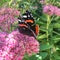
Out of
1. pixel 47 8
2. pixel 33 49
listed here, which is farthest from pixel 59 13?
pixel 33 49

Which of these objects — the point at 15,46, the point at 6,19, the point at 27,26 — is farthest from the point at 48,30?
the point at 15,46

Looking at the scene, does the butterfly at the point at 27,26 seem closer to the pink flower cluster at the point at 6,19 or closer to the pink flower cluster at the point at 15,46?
the pink flower cluster at the point at 6,19

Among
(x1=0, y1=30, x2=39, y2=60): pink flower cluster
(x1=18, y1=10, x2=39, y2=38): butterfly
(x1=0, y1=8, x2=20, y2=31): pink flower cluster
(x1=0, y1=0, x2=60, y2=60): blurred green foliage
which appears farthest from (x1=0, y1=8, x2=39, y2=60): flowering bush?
(x1=0, y1=0, x2=60, y2=60): blurred green foliage

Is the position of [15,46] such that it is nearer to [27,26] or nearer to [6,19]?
[6,19]

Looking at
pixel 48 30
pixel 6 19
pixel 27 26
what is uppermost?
pixel 6 19

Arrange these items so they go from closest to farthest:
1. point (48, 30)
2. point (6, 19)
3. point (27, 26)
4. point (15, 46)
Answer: point (15, 46) → point (6, 19) → point (27, 26) → point (48, 30)

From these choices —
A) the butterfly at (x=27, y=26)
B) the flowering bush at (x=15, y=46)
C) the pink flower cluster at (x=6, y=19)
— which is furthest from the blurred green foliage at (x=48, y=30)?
the flowering bush at (x=15, y=46)

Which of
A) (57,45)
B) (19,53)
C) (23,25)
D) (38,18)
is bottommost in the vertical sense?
(57,45)

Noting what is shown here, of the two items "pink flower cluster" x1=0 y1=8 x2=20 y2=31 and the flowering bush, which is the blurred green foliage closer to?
"pink flower cluster" x1=0 y1=8 x2=20 y2=31

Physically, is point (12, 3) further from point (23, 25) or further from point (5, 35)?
point (5, 35)
